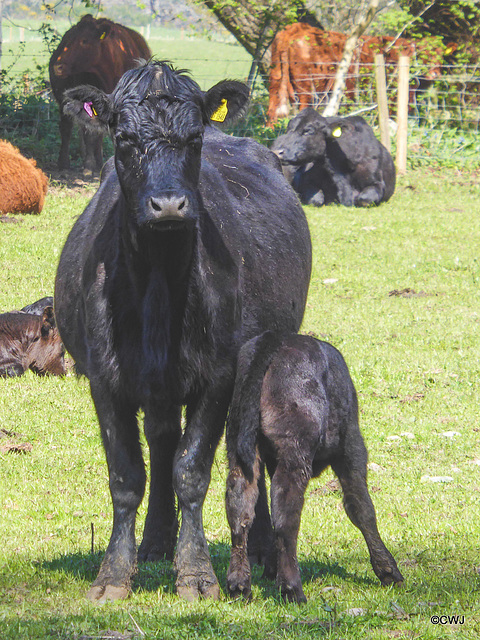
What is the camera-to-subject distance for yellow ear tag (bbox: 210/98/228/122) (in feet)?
16.1

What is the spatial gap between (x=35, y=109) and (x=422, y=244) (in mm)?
9344

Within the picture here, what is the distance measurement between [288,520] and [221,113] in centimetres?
211

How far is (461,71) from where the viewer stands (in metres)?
27.4

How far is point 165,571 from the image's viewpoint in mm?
4938

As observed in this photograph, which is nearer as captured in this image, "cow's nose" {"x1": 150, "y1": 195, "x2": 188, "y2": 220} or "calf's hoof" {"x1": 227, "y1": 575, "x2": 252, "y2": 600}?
"cow's nose" {"x1": 150, "y1": 195, "x2": 188, "y2": 220}

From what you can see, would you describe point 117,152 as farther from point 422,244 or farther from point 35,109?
point 35,109

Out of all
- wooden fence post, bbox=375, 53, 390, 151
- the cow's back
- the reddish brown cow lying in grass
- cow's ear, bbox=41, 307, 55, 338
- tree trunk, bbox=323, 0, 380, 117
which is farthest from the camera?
tree trunk, bbox=323, 0, 380, 117

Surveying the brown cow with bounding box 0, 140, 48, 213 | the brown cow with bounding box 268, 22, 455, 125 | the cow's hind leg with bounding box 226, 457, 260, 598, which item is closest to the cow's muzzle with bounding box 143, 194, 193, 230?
the cow's hind leg with bounding box 226, 457, 260, 598

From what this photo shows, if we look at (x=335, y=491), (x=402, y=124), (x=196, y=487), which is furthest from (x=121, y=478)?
(x=402, y=124)

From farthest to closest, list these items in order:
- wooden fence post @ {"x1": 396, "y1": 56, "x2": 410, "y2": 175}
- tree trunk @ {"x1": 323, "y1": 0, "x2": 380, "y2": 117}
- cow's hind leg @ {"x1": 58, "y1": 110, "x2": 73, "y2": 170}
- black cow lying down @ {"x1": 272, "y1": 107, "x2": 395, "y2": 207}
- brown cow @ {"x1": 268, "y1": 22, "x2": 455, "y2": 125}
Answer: brown cow @ {"x1": 268, "y1": 22, "x2": 455, "y2": 125} < tree trunk @ {"x1": 323, "y1": 0, "x2": 380, "y2": 117} < wooden fence post @ {"x1": 396, "y1": 56, "x2": 410, "y2": 175} < black cow lying down @ {"x1": 272, "y1": 107, "x2": 395, "y2": 207} < cow's hind leg @ {"x1": 58, "y1": 110, "x2": 73, "y2": 170}

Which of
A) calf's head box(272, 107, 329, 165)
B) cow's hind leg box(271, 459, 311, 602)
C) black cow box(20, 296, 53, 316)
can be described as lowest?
black cow box(20, 296, 53, 316)

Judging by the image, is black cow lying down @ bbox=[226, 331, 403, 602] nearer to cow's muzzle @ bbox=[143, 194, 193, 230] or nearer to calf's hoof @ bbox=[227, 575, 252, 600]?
calf's hoof @ bbox=[227, 575, 252, 600]

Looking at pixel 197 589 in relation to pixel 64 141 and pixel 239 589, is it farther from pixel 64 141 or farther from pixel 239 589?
pixel 64 141

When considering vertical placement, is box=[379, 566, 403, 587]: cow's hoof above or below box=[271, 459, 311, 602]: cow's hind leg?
below
